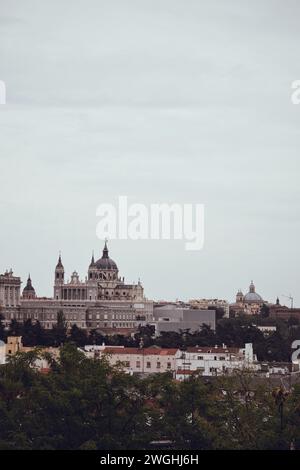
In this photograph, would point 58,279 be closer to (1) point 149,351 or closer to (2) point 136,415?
(1) point 149,351

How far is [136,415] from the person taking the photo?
41.0 m

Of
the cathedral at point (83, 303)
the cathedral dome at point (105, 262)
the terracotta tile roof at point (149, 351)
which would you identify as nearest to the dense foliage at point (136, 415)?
the terracotta tile roof at point (149, 351)

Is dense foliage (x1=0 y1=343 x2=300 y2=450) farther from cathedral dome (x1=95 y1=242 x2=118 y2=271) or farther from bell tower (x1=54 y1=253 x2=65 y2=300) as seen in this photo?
cathedral dome (x1=95 y1=242 x2=118 y2=271)

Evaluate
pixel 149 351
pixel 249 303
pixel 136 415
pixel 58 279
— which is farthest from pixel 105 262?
pixel 136 415

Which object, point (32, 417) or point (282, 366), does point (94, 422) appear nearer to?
point (32, 417)

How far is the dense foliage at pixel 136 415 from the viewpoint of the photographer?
1577 inches

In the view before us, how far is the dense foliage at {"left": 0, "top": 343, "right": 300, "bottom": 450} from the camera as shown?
40.1 m

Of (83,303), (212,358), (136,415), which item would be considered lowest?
(136,415)

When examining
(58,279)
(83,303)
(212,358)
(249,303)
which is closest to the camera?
(212,358)

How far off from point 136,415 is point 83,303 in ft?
326

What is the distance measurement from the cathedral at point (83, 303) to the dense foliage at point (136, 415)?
3307 inches

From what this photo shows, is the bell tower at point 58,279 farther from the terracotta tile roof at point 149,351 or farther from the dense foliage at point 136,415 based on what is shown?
the dense foliage at point 136,415

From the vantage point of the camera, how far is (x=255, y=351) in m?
84.0

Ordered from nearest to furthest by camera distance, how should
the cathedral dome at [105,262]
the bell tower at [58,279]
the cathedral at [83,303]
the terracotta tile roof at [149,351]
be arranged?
1. the terracotta tile roof at [149,351]
2. the cathedral at [83,303]
3. the bell tower at [58,279]
4. the cathedral dome at [105,262]
